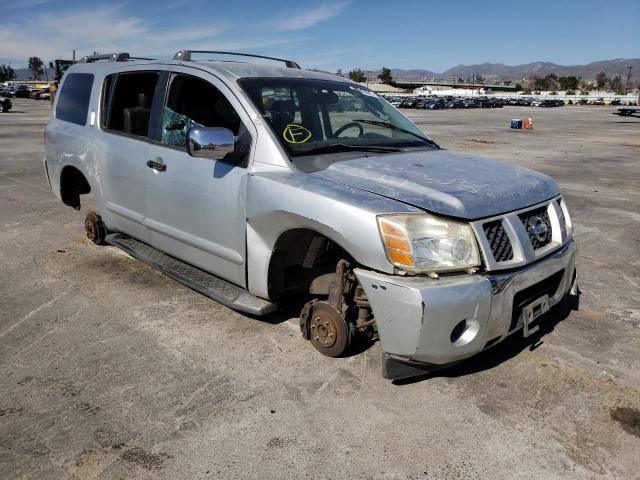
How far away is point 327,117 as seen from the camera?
12.7 ft

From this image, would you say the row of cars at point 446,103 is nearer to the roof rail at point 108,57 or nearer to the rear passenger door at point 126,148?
the roof rail at point 108,57

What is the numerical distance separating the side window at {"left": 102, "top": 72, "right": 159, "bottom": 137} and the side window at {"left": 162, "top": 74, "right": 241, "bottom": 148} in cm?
27

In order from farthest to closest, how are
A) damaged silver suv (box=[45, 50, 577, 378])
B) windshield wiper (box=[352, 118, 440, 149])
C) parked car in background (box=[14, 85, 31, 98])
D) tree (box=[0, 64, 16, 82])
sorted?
tree (box=[0, 64, 16, 82]) < parked car in background (box=[14, 85, 31, 98]) < windshield wiper (box=[352, 118, 440, 149]) < damaged silver suv (box=[45, 50, 577, 378])

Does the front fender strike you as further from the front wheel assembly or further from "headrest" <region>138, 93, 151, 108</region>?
"headrest" <region>138, 93, 151, 108</region>

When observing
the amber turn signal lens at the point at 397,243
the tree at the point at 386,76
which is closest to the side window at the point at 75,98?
the amber turn signal lens at the point at 397,243

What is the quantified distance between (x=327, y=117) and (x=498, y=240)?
1678mm

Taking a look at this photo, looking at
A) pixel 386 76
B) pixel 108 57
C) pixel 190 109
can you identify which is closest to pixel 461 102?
pixel 108 57

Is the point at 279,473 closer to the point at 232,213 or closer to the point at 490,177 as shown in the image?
the point at 232,213

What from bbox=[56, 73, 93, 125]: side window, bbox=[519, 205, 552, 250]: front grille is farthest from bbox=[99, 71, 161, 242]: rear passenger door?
bbox=[519, 205, 552, 250]: front grille

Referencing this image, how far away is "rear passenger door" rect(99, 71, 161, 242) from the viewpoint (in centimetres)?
413

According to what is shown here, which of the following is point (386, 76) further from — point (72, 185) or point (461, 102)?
point (72, 185)

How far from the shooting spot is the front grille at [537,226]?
2949mm

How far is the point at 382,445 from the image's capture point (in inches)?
98.2

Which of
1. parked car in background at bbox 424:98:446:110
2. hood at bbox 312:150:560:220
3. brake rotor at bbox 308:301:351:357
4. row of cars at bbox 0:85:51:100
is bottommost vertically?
brake rotor at bbox 308:301:351:357
